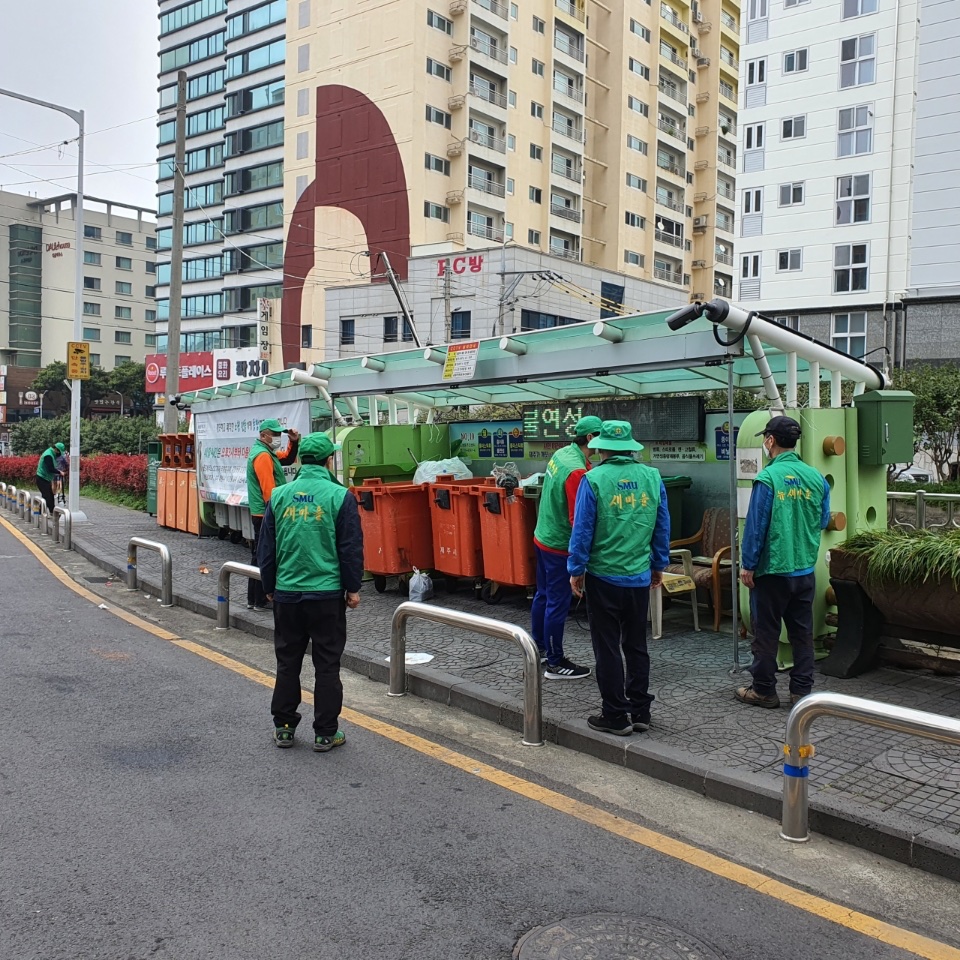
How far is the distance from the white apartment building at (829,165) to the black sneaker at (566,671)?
28.9m

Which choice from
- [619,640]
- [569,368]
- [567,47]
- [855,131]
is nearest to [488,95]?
[567,47]

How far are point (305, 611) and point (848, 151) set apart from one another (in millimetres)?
35955

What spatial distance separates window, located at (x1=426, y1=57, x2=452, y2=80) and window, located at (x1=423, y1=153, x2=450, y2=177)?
4421 mm

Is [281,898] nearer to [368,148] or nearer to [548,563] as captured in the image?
[548,563]

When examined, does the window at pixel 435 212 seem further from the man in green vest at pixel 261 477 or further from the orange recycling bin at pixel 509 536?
the orange recycling bin at pixel 509 536

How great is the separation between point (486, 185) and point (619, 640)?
1918 inches

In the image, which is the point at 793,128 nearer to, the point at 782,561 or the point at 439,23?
the point at 439,23

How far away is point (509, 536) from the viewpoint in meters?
9.07

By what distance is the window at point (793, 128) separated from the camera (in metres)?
36.2

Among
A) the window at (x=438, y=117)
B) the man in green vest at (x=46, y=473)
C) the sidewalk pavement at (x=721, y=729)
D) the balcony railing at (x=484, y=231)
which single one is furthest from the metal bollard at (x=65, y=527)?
the window at (x=438, y=117)

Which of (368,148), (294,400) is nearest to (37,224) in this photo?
(368,148)

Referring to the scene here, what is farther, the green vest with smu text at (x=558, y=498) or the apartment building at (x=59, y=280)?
the apartment building at (x=59, y=280)

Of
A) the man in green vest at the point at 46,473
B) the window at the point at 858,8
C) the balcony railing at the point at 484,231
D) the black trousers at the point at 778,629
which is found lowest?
the black trousers at the point at 778,629

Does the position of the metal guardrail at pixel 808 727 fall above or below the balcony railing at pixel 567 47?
below
